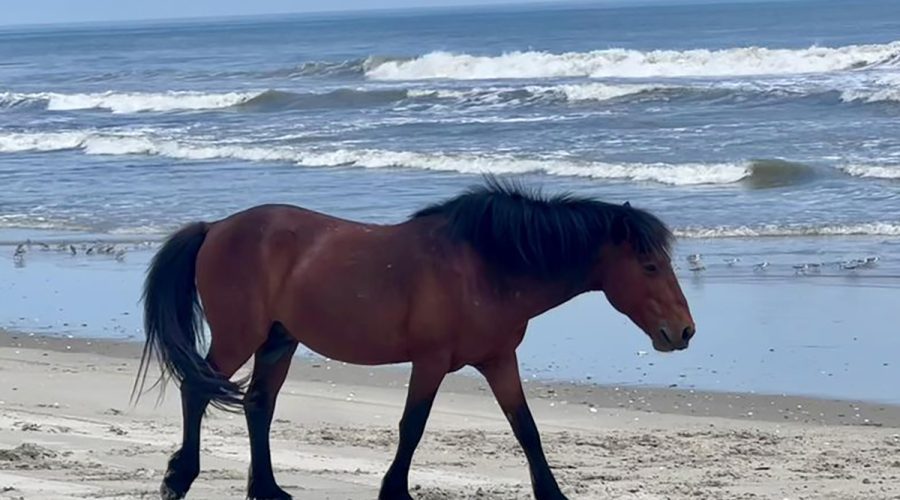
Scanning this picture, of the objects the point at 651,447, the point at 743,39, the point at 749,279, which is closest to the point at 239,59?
the point at 743,39

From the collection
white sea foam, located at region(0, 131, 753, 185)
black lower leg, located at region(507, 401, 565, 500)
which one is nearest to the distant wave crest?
white sea foam, located at region(0, 131, 753, 185)

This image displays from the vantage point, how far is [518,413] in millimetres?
5520

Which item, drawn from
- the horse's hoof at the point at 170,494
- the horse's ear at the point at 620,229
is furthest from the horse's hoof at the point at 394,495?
the horse's ear at the point at 620,229

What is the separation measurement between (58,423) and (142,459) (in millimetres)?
1202

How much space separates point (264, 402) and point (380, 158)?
1852cm

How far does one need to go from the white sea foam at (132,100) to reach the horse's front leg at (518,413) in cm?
3497

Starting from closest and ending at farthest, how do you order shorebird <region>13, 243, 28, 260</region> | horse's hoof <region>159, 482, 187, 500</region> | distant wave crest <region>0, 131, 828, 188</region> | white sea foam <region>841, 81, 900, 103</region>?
horse's hoof <region>159, 482, 187, 500</region>, shorebird <region>13, 243, 28, 260</region>, distant wave crest <region>0, 131, 828, 188</region>, white sea foam <region>841, 81, 900, 103</region>

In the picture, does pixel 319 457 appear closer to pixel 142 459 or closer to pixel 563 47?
pixel 142 459

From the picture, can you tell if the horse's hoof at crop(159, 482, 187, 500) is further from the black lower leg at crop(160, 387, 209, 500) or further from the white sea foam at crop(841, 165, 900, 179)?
the white sea foam at crop(841, 165, 900, 179)

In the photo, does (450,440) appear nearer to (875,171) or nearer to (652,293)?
(652,293)

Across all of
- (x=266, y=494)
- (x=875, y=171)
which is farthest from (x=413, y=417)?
(x=875, y=171)

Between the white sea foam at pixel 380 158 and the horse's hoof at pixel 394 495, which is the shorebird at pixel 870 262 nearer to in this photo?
the white sea foam at pixel 380 158

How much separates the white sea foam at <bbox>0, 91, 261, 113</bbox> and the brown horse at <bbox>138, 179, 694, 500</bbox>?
3466 cm

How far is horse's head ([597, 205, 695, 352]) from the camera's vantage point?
17.8 feet
